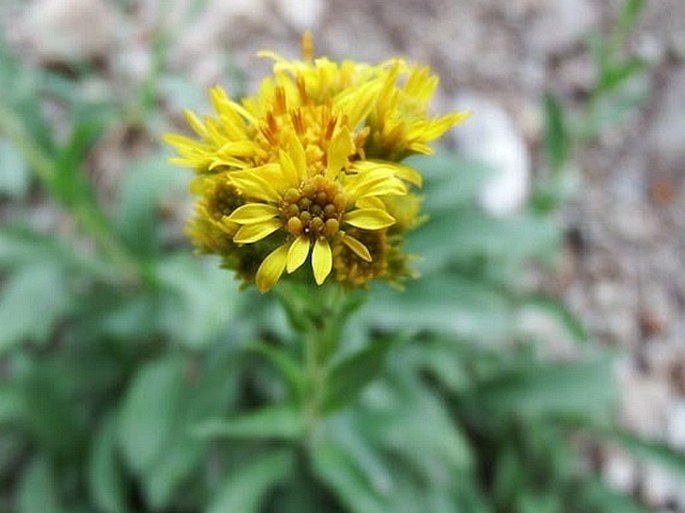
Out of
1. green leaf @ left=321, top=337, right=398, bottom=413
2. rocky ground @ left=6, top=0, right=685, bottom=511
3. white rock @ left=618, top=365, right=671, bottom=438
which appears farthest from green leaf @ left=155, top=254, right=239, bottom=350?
white rock @ left=618, top=365, right=671, bottom=438

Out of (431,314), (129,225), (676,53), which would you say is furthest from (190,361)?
(676,53)

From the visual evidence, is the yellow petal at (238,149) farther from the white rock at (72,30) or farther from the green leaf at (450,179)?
the white rock at (72,30)

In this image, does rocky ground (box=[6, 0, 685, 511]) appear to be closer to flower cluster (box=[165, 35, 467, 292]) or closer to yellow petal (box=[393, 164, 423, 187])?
flower cluster (box=[165, 35, 467, 292])

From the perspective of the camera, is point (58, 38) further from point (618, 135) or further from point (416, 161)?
point (618, 135)

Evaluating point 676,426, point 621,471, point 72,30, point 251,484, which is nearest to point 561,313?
point 621,471

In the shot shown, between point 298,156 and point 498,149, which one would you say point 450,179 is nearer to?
point 498,149

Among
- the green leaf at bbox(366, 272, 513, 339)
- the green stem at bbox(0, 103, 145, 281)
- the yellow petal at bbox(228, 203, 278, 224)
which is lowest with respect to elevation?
the yellow petal at bbox(228, 203, 278, 224)
